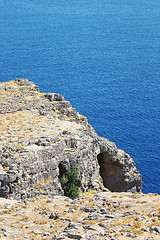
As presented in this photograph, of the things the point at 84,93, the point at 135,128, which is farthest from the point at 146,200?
the point at 84,93

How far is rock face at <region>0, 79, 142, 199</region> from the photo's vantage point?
198 feet

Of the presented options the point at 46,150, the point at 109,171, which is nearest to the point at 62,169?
the point at 46,150

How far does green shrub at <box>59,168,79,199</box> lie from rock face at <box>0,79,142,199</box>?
1001 millimetres

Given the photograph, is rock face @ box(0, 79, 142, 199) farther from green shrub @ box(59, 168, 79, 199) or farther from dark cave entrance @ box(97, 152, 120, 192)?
green shrub @ box(59, 168, 79, 199)

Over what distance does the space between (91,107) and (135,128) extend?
26.7 m

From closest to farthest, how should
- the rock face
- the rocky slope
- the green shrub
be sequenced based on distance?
the rocky slope
the rock face
the green shrub

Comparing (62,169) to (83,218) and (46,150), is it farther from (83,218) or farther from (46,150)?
(83,218)

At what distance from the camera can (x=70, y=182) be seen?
68.4 m

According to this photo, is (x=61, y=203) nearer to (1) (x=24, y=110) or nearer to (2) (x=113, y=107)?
(1) (x=24, y=110)

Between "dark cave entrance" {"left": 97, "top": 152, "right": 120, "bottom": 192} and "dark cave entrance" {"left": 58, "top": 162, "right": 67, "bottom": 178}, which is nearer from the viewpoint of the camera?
"dark cave entrance" {"left": 58, "top": 162, "right": 67, "bottom": 178}

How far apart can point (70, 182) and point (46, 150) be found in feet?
26.6

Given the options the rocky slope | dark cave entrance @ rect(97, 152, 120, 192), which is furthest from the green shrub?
dark cave entrance @ rect(97, 152, 120, 192)

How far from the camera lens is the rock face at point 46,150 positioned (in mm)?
60406

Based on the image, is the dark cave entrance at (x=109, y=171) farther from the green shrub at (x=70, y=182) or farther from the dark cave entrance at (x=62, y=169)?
the dark cave entrance at (x=62, y=169)
